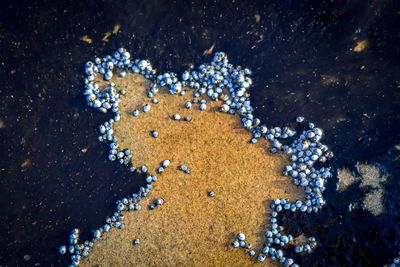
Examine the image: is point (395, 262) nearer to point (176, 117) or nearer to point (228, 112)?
point (228, 112)

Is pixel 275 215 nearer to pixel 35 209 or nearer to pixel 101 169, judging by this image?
pixel 101 169

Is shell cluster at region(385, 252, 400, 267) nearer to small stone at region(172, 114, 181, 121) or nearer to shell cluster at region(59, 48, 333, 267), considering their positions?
shell cluster at region(59, 48, 333, 267)

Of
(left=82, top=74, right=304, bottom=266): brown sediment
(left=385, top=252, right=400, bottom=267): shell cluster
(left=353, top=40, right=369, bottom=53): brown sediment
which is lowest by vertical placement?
(left=385, top=252, right=400, bottom=267): shell cluster

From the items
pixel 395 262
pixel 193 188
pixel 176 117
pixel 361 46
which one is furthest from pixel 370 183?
pixel 176 117

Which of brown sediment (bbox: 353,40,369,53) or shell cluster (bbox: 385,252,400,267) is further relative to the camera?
brown sediment (bbox: 353,40,369,53)

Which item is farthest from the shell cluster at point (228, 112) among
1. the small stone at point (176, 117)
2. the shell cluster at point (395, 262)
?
the shell cluster at point (395, 262)

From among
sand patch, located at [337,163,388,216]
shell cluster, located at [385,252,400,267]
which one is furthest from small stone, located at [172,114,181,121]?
shell cluster, located at [385,252,400,267]

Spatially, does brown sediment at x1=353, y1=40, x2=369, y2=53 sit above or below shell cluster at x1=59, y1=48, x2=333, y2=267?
above
